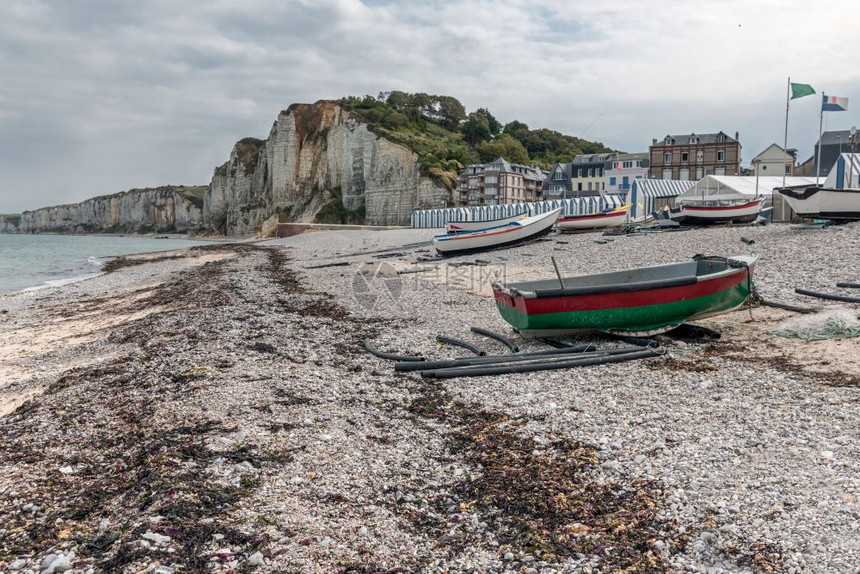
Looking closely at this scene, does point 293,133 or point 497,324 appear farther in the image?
point 293,133

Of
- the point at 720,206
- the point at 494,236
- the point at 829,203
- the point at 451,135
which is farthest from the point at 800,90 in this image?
the point at 451,135

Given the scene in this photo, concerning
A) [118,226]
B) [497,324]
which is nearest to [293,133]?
[497,324]

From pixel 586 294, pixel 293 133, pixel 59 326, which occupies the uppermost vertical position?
pixel 293 133

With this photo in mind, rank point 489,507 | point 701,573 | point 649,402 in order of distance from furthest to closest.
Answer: point 649,402
point 489,507
point 701,573

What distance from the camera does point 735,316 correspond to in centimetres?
1173

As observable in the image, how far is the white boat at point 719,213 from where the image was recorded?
29484mm

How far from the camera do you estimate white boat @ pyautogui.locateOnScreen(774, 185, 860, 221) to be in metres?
22.8

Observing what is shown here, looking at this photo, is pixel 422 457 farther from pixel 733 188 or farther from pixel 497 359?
pixel 733 188

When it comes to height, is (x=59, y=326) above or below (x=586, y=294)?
below

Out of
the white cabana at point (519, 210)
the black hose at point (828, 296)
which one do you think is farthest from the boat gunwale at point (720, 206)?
the black hose at point (828, 296)

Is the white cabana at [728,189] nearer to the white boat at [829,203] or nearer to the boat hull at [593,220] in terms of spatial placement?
the boat hull at [593,220]

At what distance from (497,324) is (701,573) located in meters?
8.70

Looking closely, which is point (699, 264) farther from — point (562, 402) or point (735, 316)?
point (562, 402)

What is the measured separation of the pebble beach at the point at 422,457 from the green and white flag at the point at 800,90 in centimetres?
2160
